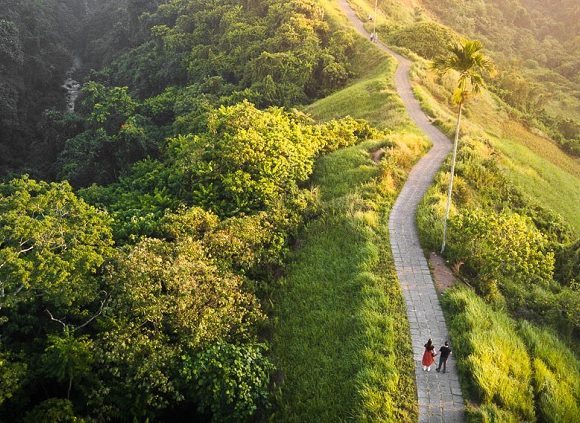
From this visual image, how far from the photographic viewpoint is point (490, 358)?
15.0 meters

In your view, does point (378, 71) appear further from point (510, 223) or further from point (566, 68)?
point (566, 68)

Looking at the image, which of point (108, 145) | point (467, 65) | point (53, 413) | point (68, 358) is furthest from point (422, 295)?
point (108, 145)

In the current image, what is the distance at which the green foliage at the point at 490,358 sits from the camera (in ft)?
44.9

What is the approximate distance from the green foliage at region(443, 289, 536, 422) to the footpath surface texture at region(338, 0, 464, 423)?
16.8 inches

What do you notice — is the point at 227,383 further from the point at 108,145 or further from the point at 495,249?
the point at 108,145

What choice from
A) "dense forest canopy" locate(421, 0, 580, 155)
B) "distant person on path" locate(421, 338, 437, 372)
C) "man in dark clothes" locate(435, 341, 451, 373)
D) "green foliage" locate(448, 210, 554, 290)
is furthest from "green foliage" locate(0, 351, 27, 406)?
"dense forest canopy" locate(421, 0, 580, 155)

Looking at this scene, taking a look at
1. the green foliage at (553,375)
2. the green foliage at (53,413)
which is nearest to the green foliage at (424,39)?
the green foliage at (553,375)

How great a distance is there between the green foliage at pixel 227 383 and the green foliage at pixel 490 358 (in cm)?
639

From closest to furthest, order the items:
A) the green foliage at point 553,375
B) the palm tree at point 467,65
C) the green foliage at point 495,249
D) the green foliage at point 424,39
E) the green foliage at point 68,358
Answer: the green foliage at point 553,375, the green foliage at point 68,358, the palm tree at point 467,65, the green foliage at point 495,249, the green foliage at point 424,39

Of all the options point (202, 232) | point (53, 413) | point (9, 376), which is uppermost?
point (202, 232)

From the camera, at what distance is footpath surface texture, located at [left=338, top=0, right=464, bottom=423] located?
14.0 meters

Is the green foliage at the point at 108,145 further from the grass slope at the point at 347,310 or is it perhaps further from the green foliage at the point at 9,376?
the green foliage at the point at 9,376

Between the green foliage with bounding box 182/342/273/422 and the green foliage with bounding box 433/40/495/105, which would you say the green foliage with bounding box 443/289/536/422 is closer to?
the green foliage with bounding box 182/342/273/422

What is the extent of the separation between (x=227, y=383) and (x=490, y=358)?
8223 millimetres
